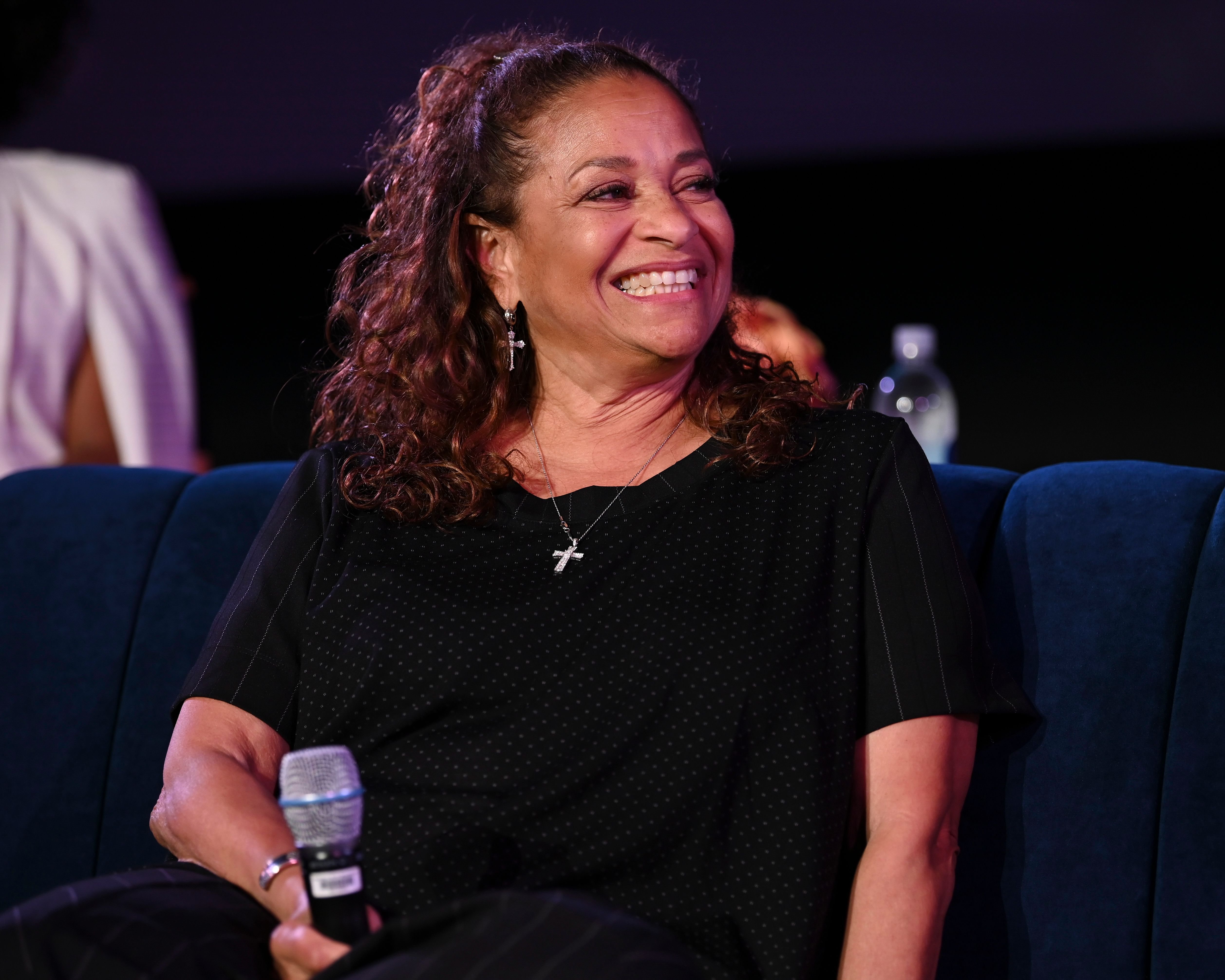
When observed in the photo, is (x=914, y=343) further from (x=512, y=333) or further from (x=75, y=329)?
(x=75, y=329)

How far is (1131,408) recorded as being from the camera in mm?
3291

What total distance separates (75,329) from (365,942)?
2.64 m

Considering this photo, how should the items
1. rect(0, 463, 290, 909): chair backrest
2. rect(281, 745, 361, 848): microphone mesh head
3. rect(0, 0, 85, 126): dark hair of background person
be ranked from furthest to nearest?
1. rect(0, 0, 85, 126): dark hair of background person
2. rect(0, 463, 290, 909): chair backrest
3. rect(281, 745, 361, 848): microphone mesh head

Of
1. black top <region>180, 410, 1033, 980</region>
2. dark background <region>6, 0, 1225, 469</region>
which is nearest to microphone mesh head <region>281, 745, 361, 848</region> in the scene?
black top <region>180, 410, 1033, 980</region>

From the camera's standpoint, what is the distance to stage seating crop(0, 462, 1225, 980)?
133 centimetres

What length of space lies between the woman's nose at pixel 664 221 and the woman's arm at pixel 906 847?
598mm

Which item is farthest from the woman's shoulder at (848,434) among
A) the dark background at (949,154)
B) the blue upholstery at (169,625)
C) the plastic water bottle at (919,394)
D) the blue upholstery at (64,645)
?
the dark background at (949,154)

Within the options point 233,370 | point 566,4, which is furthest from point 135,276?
point 566,4

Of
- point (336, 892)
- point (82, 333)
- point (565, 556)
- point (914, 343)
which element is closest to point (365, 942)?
point (336, 892)

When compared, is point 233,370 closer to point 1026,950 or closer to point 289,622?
point 289,622

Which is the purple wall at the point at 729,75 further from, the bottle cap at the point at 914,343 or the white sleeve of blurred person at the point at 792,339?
the bottle cap at the point at 914,343

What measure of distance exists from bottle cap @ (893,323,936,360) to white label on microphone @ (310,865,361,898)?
221 centimetres

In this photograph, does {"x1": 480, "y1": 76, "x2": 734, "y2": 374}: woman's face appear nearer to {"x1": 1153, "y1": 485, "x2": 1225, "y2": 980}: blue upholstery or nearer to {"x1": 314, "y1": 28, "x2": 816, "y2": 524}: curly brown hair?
{"x1": 314, "y1": 28, "x2": 816, "y2": 524}: curly brown hair

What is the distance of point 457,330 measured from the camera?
63.2 inches
